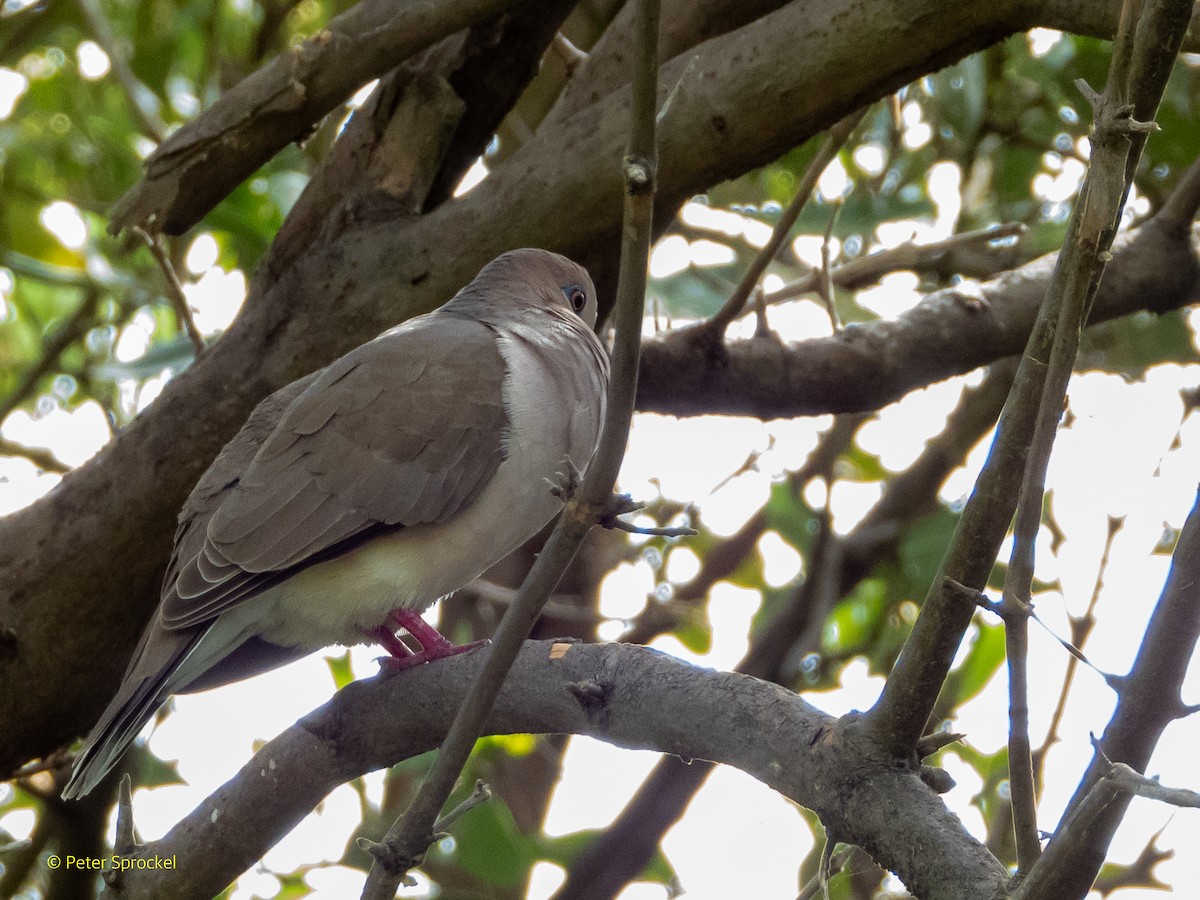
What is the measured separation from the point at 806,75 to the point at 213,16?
3.07 m

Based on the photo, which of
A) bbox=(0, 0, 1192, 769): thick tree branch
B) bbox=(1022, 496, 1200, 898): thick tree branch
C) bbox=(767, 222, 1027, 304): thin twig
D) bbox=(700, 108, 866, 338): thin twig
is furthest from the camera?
bbox=(767, 222, 1027, 304): thin twig

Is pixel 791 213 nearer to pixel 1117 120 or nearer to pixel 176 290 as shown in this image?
pixel 176 290

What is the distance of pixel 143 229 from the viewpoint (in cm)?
349

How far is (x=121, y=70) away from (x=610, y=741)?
11.8 feet

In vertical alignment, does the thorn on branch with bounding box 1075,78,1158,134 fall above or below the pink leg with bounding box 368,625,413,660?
below

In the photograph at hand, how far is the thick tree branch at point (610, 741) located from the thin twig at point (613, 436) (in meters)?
0.42

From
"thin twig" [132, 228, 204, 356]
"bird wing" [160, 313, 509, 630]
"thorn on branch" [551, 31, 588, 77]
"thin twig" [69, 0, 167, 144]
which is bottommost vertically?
"bird wing" [160, 313, 509, 630]

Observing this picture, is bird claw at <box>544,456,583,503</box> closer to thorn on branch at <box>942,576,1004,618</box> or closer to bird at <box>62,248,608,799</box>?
thorn on branch at <box>942,576,1004,618</box>

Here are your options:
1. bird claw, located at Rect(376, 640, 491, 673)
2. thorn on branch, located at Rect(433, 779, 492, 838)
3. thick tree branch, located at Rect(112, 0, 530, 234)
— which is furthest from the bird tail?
thick tree branch, located at Rect(112, 0, 530, 234)

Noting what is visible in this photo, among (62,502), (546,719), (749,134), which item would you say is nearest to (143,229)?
(62,502)

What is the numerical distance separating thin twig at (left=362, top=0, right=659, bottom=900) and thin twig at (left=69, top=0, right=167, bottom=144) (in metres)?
3.48

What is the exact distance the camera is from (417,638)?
3061 millimetres

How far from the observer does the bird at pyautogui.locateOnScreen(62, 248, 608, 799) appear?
9.29 ft

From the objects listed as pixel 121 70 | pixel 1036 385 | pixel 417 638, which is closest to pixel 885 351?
pixel 417 638
